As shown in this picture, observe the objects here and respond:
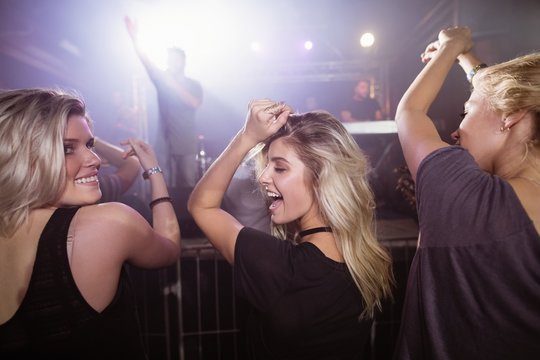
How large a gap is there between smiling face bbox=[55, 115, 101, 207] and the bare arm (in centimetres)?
87

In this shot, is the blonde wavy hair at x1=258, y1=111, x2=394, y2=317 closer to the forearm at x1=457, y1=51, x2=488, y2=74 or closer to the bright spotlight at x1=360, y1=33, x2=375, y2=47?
the forearm at x1=457, y1=51, x2=488, y2=74

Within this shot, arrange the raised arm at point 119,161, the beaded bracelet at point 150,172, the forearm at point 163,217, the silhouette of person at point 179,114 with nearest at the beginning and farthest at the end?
1. the forearm at point 163,217
2. the beaded bracelet at point 150,172
3. the raised arm at point 119,161
4. the silhouette of person at point 179,114

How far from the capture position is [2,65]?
4.46 metres

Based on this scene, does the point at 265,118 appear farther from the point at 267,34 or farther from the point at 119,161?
the point at 267,34

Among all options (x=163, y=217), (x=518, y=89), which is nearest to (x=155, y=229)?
(x=163, y=217)

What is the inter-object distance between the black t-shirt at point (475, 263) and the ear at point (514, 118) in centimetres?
21

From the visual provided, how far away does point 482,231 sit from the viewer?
0.90m

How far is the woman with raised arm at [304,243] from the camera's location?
3.57 feet

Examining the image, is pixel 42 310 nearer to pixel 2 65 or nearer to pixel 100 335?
pixel 100 335

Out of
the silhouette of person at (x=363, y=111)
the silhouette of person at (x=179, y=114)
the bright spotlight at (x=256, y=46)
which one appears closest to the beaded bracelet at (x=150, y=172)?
the silhouette of person at (x=179, y=114)

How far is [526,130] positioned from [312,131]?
0.70 meters

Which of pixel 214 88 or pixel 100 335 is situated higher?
pixel 214 88

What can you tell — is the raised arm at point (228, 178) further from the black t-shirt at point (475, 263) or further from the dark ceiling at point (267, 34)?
the dark ceiling at point (267, 34)

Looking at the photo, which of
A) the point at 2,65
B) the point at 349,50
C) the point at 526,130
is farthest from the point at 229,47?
the point at 526,130
